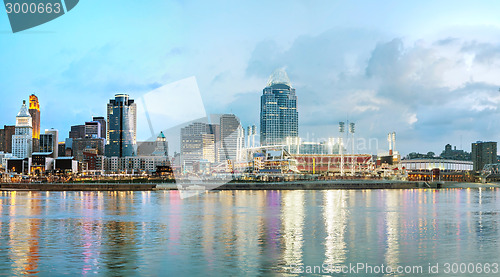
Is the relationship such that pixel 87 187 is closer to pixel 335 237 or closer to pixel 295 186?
pixel 295 186

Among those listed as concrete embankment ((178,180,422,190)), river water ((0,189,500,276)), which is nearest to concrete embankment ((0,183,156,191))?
concrete embankment ((178,180,422,190))

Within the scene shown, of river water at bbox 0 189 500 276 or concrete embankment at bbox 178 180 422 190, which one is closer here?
river water at bbox 0 189 500 276

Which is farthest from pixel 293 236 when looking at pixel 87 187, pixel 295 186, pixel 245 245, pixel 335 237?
pixel 87 187

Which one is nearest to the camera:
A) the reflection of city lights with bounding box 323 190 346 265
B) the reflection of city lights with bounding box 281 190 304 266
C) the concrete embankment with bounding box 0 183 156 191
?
the reflection of city lights with bounding box 281 190 304 266

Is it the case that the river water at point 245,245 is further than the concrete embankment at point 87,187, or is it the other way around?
the concrete embankment at point 87,187

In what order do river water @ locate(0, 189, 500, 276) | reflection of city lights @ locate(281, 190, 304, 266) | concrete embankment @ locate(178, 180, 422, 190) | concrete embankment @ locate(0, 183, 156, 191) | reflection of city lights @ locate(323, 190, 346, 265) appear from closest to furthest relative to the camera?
1. river water @ locate(0, 189, 500, 276)
2. reflection of city lights @ locate(281, 190, 304, 266)
3. reflection of city lights @ locate(323, 190, 346, 265)
4. concrete embankment @ locate(0, 183, 156, 191)
5. concrete embankment @ locate(178, 180, 422, 190)

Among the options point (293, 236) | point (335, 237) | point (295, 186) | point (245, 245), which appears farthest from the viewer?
point (295, 186)

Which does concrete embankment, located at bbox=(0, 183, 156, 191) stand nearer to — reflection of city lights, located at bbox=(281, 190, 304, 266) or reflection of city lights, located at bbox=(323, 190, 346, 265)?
reflection of city lights, located at bbox=(281, 190, 304, 266)

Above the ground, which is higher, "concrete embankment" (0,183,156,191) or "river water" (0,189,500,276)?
"river water" (0,189,500,276)

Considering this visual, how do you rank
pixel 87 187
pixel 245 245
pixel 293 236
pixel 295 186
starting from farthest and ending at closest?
pixel 295 186 → pixel 87 187 → pixel 293 236 → pixel 245 245

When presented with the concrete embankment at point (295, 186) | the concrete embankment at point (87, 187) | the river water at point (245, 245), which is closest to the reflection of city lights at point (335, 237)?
the river water at point (245, 245)

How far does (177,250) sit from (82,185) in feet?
336

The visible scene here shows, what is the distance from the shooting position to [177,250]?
26266 mm

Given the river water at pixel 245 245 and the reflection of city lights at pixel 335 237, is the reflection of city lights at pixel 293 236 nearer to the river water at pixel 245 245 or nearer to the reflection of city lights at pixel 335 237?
the river water at pixel 245 245
